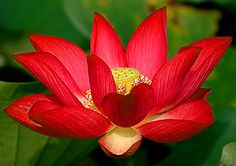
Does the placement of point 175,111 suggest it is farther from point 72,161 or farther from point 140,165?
point 140,165

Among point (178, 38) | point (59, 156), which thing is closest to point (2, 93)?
point (59, 156)

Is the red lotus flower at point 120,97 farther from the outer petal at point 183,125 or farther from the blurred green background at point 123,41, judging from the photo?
the blurred green background at point 123,41

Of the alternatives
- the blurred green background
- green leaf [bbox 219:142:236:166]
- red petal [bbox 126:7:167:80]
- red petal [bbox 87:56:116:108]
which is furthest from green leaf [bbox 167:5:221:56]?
red petal [bbox 87:56:116:108]

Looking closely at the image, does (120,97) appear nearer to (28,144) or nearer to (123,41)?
(28,144)

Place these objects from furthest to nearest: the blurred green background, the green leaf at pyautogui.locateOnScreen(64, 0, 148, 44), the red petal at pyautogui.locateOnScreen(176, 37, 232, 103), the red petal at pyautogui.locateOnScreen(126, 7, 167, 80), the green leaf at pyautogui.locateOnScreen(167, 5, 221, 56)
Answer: the green leaf at pyautogui.locateOnScreen(167, 5, 221, 56) < the green leaf at pyautogui.locateOnScreen(64, 0, 148, 44) < the blurred green background < the red petal at pyautogui.locateOnScreen(126, 7, 167, 80) < the red petal at pyautogui.locateOnScreen(176, 37, 232, 103)

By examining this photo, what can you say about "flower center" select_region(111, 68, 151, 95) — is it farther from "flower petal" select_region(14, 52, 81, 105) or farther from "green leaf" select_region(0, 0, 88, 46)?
"green leaf" select_region(0, 0, 88, 46)

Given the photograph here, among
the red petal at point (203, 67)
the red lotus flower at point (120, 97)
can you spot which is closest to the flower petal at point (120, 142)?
the red lotus flower at point (120, 97)
